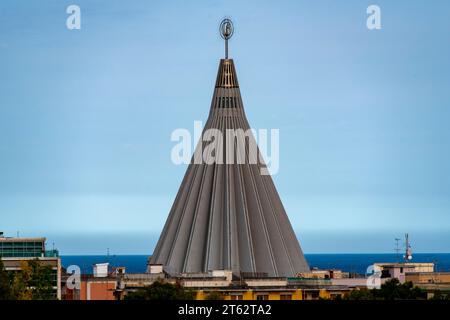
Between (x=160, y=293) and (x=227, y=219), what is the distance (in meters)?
18.9

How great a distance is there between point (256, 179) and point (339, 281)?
9.77 metres

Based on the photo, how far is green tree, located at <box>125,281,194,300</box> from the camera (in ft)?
275

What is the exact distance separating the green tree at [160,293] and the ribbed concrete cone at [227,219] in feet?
48.5

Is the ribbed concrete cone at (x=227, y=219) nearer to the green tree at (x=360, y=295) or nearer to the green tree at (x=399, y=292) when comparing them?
the green tree at (x=399, y=292)

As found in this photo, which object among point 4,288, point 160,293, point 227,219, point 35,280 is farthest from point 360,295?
point 227,219

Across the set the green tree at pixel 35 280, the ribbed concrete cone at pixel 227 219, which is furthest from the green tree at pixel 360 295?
the ribbed concrete cone at pixel 227 219

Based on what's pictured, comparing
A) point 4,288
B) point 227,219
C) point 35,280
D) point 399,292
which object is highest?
point 227,219

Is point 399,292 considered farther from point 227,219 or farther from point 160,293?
point 227,219

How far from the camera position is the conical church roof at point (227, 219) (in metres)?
102

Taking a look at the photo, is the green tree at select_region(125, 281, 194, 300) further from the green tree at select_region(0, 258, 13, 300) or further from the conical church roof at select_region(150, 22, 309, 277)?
the conical church roof at select_region(150, 22, 309, 277)

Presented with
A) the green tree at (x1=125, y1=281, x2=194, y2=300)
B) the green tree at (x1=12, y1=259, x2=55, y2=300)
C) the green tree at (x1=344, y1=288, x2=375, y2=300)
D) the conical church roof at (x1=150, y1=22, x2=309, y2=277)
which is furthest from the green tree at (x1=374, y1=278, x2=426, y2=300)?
the green tree at (x1=12, y1=259, x2=55, y2=300)

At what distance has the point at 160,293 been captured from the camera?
84.4m
